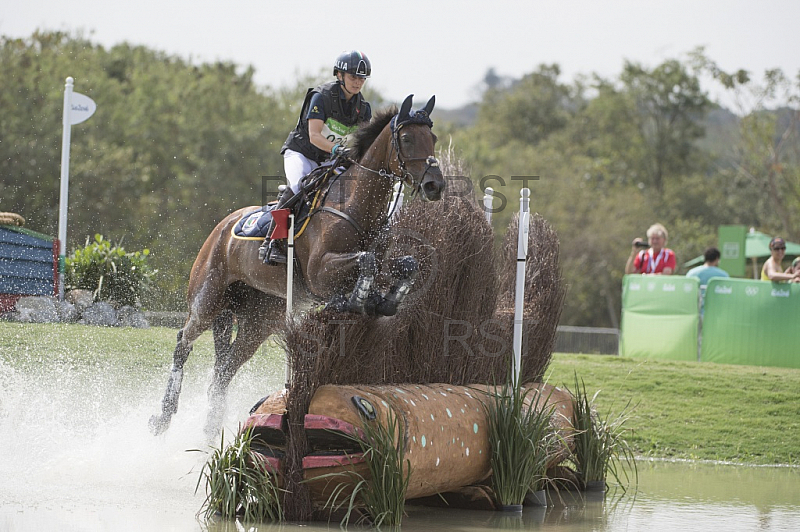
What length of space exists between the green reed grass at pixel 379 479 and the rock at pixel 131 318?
286 inches

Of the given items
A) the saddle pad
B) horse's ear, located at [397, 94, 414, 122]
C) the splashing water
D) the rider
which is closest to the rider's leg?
the rider

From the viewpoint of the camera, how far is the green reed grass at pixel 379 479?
4910mm

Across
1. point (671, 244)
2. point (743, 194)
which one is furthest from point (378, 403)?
point (743, 194)

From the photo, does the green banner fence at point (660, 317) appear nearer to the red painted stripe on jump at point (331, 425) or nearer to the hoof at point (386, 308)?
the hoof at point (386, 308)

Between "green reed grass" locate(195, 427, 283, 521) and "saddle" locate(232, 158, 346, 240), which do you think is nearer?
"green reed grass" locate(195, 427, 283, 521)

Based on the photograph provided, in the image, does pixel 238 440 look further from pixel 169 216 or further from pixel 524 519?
pixel 169 216

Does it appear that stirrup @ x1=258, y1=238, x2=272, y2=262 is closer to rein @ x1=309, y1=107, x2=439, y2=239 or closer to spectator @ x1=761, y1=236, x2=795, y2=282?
rein @ x1=309, y1=107, x2=439, y2=239

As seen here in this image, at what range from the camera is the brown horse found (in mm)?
5902

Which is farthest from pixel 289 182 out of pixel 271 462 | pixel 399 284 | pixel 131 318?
pixel 131 318

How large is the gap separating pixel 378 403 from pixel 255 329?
127 inches

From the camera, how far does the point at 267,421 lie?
5.25m

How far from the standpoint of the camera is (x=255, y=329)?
8180 millimetres

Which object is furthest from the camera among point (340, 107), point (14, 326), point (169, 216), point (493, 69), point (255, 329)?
point (493, 69)

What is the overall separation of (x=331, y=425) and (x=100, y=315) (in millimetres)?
7348
